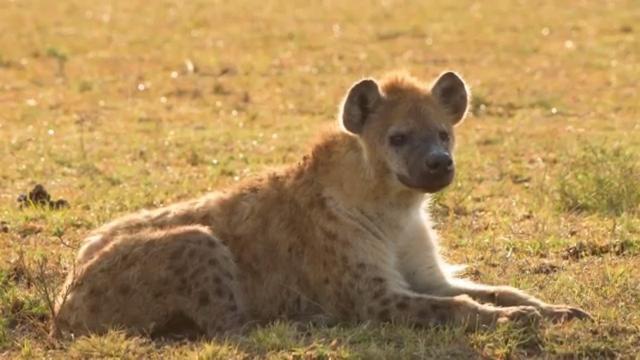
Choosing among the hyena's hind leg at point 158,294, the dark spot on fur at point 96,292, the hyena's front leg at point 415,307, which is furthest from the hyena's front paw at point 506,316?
Result: the dark spot on fur at point 96,292

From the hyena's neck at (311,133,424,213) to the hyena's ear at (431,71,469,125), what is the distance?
0.48 metres

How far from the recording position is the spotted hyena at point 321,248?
5824 mm

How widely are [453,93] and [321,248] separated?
3.35ft

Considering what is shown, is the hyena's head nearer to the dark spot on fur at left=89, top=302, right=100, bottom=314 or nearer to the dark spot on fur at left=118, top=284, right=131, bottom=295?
the dark spot on fur at left=118, top=284, right=131, bottom=295

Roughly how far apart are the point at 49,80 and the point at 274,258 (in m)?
9.12

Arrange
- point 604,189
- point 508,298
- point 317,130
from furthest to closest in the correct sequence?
point 604,189
point 317,130
point 508,298

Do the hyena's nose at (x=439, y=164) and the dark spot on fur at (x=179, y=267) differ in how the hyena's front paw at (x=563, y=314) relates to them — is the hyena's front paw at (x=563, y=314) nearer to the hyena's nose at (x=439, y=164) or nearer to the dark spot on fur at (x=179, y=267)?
the hyena's nose at (x=439, y=164)

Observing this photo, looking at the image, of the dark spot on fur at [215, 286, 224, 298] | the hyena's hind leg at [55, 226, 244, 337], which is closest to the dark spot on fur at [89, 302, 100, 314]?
the hyena's hind leg at [55, 226, 244, 337]

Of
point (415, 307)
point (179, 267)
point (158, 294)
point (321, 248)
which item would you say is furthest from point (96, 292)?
point (415, 307)

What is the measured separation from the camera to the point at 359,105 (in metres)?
6.21

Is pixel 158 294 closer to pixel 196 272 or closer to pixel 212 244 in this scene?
pixel 196 272

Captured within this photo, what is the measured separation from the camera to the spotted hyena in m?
5.82

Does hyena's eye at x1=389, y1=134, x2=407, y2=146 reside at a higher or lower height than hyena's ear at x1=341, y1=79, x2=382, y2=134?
lower

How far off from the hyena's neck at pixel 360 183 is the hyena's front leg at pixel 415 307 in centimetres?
38
